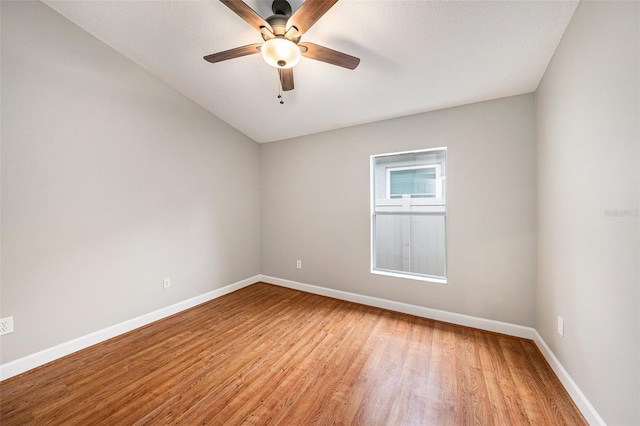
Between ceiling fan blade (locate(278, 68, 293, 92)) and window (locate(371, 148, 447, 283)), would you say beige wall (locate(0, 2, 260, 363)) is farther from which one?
window (locate(371, 148, 447, 283))

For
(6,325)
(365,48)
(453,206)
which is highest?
(365,48)

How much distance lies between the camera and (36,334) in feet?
6.57

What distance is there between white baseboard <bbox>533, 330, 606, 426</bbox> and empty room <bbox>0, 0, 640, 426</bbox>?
2 cm

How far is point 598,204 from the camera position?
1329 millimetres

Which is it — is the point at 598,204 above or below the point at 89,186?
below

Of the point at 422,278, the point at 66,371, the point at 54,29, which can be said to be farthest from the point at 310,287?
the point at 54,29

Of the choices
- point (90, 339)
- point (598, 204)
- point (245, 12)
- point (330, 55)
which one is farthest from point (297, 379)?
point (245, 12)

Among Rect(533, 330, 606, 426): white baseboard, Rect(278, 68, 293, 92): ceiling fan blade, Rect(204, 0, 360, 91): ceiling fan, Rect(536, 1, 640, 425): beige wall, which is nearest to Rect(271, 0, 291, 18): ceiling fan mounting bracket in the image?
Rect(204, 0, 360, 91): ceiling fan

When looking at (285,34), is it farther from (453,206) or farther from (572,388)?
(572,388)

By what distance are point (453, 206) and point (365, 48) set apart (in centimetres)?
182

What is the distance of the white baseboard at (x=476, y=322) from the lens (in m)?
1.48

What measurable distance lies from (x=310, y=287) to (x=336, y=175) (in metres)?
1.74

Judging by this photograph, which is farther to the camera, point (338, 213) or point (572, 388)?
point (338, 213)

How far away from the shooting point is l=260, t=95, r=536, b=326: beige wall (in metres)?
2.37
